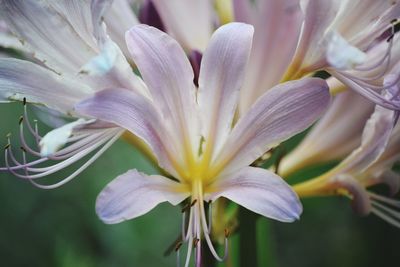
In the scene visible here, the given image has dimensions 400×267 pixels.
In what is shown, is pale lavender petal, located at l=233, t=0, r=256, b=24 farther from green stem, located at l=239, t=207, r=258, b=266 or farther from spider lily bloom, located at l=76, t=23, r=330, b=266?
green stem, located at l=239, t=207, r=258, b=266

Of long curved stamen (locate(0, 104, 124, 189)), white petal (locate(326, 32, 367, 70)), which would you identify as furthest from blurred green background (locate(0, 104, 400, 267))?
white petal (locate(326, 32, 367, 70))

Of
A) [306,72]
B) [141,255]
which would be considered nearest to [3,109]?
[141,255]

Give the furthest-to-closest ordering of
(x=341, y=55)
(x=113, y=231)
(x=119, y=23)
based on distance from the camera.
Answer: (x=113, y=231), (x=119, y=23), (x=341, y=55)

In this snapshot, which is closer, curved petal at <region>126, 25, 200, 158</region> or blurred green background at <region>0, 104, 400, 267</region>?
curved petal at <region>126, 25, 200, 158</region>

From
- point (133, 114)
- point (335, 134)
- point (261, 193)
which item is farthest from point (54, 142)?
point (335, 134)

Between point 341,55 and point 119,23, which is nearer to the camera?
point 341,55

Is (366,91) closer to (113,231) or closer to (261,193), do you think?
(261,193)

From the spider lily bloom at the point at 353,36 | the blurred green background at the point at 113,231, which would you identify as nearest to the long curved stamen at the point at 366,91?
the spider lily bloom at the point at 353,36
